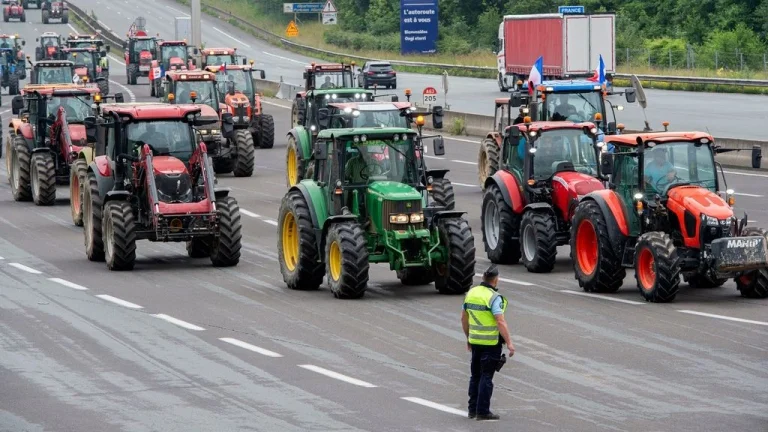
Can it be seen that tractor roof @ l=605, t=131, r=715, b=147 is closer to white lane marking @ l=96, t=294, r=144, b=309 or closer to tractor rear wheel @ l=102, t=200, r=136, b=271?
white lane marking @ l=96, t=294, r=144, b=309

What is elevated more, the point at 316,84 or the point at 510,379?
the point at 316,84

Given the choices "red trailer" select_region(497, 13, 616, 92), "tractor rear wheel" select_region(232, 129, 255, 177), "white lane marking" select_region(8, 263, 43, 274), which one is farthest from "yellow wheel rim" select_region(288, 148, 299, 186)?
"red trailer" select_region(497, 13, 616, 92)

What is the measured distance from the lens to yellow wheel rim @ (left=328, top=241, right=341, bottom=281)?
68.4 feet

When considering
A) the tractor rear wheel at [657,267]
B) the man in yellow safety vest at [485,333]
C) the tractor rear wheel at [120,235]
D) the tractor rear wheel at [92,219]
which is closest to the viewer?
the man in yellow safety vest at [485,333]

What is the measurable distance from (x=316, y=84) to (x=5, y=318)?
75.7 ft

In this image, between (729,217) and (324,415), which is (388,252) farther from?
(324,415)

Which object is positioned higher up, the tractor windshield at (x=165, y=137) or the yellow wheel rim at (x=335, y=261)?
the tractor windshield at (x=165, y=137)

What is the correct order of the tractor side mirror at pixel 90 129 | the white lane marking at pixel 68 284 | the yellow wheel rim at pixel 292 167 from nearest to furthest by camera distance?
the white lane marking at pixel 68 284 → the tractor side mirror at pixel 90 129 → the yellow wheel rim at pixel 292 167

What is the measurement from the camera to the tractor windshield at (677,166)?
20812mm

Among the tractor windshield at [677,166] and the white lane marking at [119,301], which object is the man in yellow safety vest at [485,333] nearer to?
the tractor windshield at [677,166]

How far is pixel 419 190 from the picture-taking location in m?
21.5

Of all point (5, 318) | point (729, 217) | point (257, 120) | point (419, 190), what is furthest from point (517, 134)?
point (257, 120)

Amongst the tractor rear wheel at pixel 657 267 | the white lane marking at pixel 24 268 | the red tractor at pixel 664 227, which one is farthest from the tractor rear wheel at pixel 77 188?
the tractor rear wheel at pixel 657 267

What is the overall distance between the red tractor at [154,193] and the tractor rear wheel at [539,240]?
457 cm
